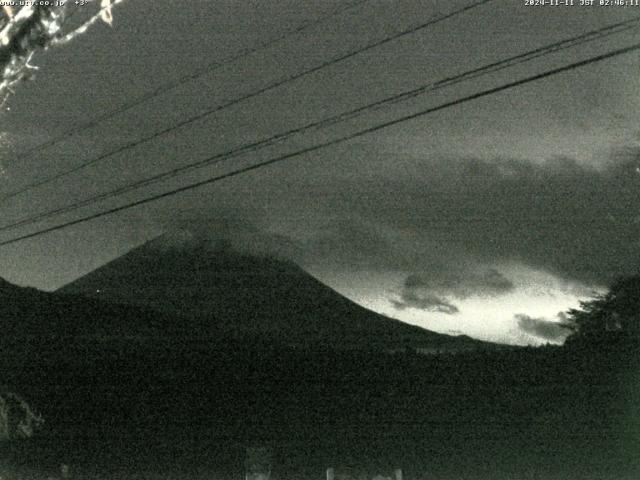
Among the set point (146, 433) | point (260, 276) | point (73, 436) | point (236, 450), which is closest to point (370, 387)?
point (236, 450)

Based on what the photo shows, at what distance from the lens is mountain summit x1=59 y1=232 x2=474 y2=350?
32.9m

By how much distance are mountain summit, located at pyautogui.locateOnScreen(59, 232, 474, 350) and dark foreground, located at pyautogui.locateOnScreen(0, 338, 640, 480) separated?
4.39 metres

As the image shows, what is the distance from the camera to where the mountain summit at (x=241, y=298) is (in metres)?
32.9

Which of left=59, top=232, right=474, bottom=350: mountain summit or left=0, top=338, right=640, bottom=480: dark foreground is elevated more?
left=59, top=232, right=474, bottom=350: mountain summit

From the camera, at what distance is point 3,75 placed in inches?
156

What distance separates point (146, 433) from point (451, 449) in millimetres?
8404

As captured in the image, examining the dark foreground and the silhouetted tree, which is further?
the silhouetted tree

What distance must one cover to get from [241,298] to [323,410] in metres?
25.9

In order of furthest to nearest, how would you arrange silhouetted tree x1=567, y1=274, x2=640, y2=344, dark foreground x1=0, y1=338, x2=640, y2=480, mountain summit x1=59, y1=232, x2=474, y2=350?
mountain summit x1=59, y1=232, x2=474, y2=350
silhouetted tree x1=567, y1=274, x2=640, y2=344
dark foreground x1=0, y1=338, x2=640, y2=480

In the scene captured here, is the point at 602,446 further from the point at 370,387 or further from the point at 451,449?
the point at 370,387

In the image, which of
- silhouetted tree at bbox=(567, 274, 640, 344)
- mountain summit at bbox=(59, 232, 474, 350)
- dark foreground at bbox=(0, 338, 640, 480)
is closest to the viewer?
dark foreground at bbox=(0, 338, 640, 480)

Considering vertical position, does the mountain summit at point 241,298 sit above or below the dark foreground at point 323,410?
above

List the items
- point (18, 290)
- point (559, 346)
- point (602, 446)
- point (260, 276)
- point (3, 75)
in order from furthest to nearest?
point (260, 276)
point (18, 290)
point (559, 346)
point (602, 446)
point (3, 75)

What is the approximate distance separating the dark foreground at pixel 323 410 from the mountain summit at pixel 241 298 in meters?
4.39
